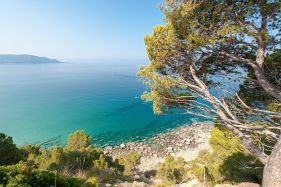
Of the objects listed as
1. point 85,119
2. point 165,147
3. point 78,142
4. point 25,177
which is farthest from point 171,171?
point 85,119

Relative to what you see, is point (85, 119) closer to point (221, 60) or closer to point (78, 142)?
point (78, 142)

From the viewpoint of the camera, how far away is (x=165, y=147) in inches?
1304

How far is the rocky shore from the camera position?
99.4 ft

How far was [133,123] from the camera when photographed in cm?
4322

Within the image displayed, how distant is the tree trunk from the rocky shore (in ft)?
83.2

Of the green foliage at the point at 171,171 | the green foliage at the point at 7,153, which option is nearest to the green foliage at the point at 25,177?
the green foliage at the point at 7,153

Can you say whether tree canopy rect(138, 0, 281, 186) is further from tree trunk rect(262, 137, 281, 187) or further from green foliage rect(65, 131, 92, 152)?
green foliage rect(65, 131, 92, 152)

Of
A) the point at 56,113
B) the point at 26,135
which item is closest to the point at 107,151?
the point at 26,135

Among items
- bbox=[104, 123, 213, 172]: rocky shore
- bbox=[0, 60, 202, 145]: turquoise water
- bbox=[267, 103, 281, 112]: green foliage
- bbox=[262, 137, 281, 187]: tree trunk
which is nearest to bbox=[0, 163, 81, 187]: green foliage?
bbox=[262, 137, 281, 187]: tree trunk

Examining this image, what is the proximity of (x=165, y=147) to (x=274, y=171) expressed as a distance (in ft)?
99.3

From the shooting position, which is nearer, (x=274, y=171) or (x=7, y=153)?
(x=274, y=171)

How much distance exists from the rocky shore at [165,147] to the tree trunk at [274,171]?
25.4 m

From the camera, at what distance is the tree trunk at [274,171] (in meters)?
3.87

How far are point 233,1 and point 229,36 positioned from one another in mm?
1153
